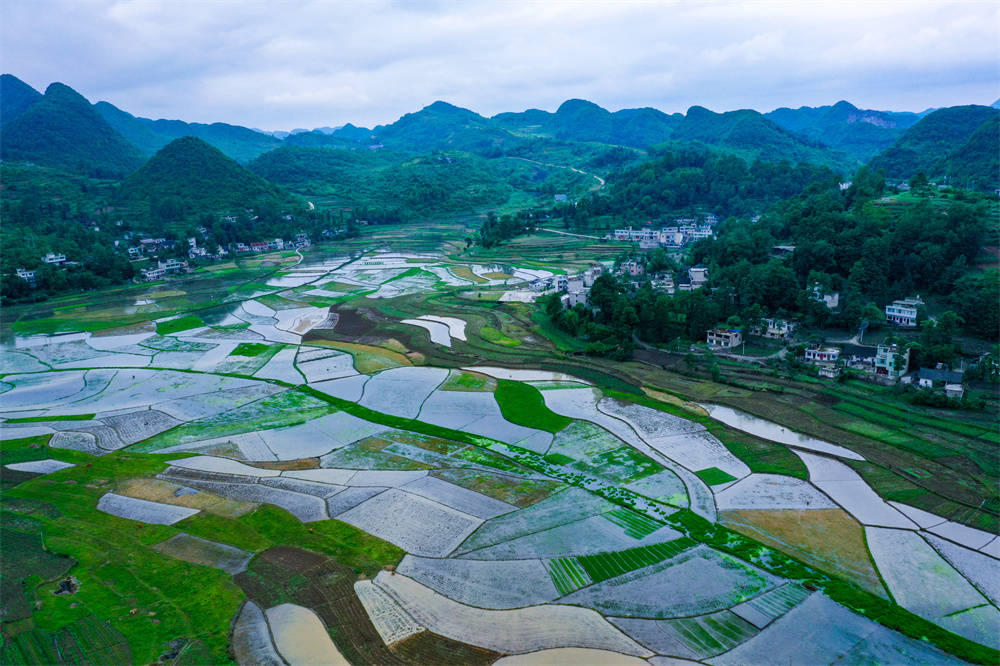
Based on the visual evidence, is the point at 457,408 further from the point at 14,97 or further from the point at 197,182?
the point at 14,97

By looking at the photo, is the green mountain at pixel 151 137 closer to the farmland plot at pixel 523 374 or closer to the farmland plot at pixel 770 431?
the farmland plot at pixel 523 374

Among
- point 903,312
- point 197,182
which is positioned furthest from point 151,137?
point 903,312

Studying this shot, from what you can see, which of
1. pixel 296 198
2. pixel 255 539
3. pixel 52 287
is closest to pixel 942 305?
pixel 255 539

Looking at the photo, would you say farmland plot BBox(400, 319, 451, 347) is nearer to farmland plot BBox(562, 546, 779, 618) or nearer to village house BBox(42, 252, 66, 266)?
farmland plot BBox(562, 546, 779, 618)

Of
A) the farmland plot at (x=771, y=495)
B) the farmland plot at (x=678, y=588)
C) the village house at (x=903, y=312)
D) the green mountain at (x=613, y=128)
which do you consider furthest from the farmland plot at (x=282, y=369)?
the green mountain at (x=613, y=128)

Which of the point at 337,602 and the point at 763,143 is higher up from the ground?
the point at 763,143

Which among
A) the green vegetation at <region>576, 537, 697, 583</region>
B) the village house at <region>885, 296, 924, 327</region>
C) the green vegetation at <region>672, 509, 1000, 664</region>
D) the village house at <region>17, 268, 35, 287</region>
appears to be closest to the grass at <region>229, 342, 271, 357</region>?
the green vegetation at <region>576, 537, 697, 583</region>

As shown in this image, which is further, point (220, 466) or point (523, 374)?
point (523, 374)
